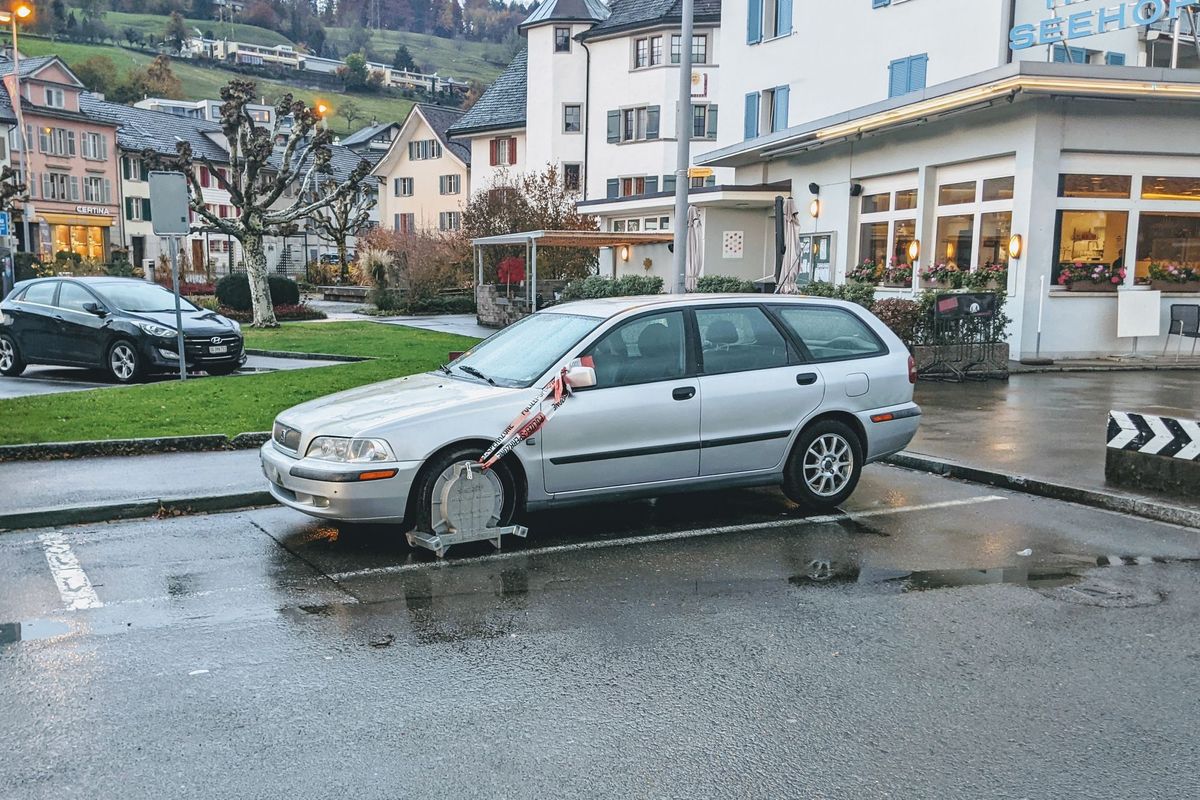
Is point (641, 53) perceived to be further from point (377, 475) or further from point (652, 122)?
point (377, 475)

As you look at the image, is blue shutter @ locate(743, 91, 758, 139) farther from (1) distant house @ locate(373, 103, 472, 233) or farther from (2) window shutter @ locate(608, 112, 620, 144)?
(1) distant house @ locate(373, 103, 472, 233)

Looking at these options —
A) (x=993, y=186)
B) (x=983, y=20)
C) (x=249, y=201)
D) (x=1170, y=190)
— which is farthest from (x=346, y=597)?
(x=249, y=201)

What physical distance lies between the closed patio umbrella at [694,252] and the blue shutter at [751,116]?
2.86m

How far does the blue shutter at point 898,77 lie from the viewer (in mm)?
23797

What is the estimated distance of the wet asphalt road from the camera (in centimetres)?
398

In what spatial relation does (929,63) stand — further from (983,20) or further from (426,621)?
(426,621)

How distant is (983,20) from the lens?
70.4ft

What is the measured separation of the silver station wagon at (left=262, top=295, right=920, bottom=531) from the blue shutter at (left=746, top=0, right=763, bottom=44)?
23.0 metres

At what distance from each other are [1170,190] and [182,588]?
1772cm

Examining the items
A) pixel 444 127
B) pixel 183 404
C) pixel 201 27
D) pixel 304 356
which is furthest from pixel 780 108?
pixel 201 27

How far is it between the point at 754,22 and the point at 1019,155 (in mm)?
13779

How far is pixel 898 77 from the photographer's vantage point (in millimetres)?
24000

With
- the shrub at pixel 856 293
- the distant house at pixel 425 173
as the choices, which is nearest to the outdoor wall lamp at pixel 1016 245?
the shrub at pixel 856 293

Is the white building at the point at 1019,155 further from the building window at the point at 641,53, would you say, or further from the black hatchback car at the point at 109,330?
the building window at the point at 641,53
